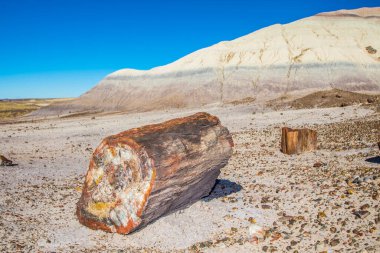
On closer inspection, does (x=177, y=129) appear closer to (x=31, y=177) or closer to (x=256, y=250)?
(x=256, y=250)

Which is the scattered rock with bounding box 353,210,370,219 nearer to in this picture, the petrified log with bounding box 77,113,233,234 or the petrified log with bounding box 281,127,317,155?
the petrified log with bounding box 77,113,233,234

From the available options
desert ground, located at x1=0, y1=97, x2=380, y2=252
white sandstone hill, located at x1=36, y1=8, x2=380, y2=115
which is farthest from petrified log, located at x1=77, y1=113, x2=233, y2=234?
Result: white sandstone hill, located at x1=36, y1=8, x2=380, y2=115

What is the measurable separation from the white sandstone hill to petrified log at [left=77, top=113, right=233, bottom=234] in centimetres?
4517

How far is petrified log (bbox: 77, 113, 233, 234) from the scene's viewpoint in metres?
7.78

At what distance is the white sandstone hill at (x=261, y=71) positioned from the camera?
57.4m

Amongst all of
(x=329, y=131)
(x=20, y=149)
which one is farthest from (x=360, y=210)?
(x=20, y=149)

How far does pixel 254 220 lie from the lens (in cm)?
836

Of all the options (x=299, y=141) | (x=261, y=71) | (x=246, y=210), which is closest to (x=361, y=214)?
(x=246, y=210)

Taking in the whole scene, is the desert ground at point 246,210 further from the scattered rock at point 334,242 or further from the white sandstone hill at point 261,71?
the white sandstone hill at point 261,71

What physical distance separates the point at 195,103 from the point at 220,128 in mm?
46101

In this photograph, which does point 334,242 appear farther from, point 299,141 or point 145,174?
point 299,141

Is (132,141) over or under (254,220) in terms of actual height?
over

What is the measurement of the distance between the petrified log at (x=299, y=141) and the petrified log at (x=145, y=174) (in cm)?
651

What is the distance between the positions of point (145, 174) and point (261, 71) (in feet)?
183
